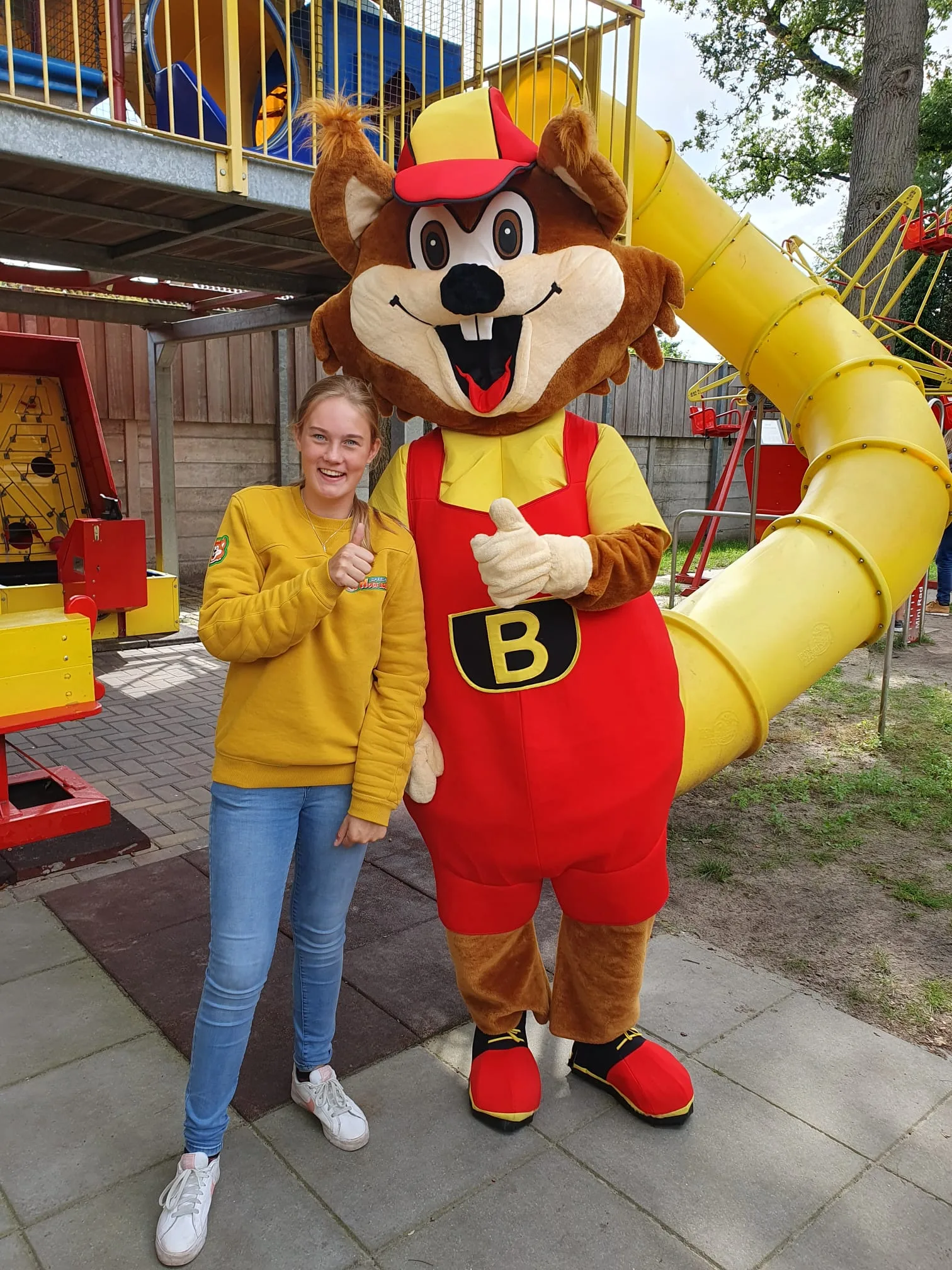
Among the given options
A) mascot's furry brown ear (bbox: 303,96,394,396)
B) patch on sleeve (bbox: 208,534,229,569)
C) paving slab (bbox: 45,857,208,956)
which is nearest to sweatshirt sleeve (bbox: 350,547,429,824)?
patch on sleeve (bbox: 208,534,229,569)

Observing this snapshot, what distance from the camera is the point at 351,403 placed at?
6.80 ft

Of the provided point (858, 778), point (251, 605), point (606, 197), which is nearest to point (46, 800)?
point (251, 605)

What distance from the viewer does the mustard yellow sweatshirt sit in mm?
2018

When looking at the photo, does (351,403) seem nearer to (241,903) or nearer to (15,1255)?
(241,903)

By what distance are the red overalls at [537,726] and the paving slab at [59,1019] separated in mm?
1177

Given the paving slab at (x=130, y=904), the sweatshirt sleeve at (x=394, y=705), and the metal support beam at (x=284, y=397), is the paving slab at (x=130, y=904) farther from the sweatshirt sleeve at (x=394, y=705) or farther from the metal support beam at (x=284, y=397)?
the metal support beam at (x=284, y=397)

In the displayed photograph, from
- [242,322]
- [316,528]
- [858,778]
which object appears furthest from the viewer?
[242,322]

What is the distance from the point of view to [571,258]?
2240 mm

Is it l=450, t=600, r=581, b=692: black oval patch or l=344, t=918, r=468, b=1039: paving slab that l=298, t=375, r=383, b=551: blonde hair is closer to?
l=450, t=600, r=581, b=692: black oval patch

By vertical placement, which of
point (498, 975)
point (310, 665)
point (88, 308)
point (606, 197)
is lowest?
point (498, 975)

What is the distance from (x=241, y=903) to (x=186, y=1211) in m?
0.66

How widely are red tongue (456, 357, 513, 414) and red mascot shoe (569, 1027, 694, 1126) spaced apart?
1679mm

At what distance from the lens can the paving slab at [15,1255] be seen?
195cm

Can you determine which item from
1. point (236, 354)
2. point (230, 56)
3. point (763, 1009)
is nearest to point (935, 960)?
point (763, 1009)
